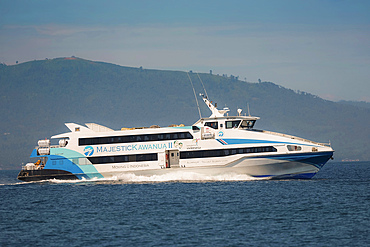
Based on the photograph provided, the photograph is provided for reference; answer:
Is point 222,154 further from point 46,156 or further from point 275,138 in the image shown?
point 46,156

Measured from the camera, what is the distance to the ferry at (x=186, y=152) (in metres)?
41.7

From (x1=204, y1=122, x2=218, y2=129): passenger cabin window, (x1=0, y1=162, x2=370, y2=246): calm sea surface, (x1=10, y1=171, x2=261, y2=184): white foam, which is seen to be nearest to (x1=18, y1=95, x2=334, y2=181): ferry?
(x1=204, y1=122, x2=218, y2=129): passenger cabin window

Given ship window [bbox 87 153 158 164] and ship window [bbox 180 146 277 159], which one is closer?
ship window [bbox 180 146 277 159]

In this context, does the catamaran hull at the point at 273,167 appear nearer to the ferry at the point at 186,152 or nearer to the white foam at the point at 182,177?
the ferry at the point at 186,152

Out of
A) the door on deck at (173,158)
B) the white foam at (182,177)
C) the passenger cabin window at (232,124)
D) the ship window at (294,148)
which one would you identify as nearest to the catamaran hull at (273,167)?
the white foam at (182,177)

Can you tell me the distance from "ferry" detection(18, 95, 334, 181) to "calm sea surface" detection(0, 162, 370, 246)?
110cm

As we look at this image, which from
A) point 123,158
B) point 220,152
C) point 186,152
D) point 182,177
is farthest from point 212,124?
point 123,158

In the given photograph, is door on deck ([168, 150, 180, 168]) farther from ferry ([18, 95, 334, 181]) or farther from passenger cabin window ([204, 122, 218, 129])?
passenger cabin window ([204, 122, 218, 129])

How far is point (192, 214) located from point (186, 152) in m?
14.5

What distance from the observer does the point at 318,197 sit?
34.0m

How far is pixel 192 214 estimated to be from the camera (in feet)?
96.4

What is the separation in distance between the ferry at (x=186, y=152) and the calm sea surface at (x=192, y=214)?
110cm

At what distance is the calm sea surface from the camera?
78.9 feet

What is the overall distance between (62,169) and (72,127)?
11.9 feet
